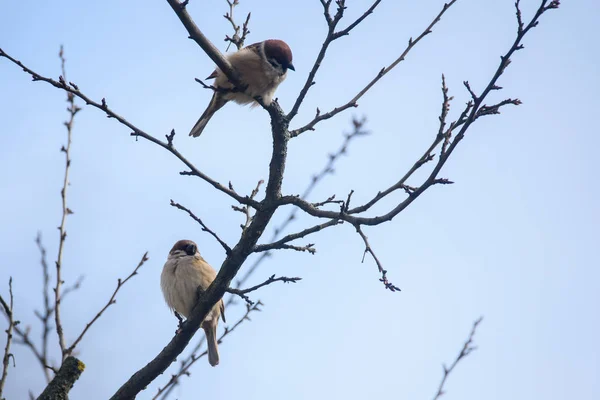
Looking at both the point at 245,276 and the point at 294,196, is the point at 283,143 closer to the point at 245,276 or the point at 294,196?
the point at 294,196

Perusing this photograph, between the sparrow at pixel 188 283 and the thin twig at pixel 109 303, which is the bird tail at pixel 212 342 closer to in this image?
the sparrow at pixel 188 283

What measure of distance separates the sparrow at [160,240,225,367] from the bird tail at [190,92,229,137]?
1168mm

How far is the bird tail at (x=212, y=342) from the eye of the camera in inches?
244

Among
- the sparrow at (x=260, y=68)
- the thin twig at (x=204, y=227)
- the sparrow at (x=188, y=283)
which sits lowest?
the thin twig at (x=204, y=227)

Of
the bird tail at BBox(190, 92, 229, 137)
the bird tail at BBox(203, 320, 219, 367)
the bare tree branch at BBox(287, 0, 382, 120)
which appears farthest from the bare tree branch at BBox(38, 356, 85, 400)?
the bird tail at BBox(190, 92, 229, 137)

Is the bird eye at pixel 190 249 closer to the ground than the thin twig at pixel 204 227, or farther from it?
farther from it

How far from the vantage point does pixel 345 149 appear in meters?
5.07

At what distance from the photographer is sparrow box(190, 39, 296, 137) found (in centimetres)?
513

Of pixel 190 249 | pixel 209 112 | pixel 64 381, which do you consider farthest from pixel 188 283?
pixel 64 381

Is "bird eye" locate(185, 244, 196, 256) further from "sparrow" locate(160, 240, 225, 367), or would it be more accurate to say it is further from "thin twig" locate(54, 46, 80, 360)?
"thin twig" locate(54, 46, 80, 360)

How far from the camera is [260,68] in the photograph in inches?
204

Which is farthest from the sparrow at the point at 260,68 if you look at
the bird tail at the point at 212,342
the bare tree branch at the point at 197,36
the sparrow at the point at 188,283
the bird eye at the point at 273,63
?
the bird tail at the point at 212,342

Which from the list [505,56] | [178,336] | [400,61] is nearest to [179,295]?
[178,336]

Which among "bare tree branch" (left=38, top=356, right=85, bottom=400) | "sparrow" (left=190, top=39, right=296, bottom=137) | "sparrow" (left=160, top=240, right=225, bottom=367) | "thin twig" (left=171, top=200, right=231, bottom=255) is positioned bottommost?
"bare tree branch" (left=38, top=356, right=85, bottom=400)
